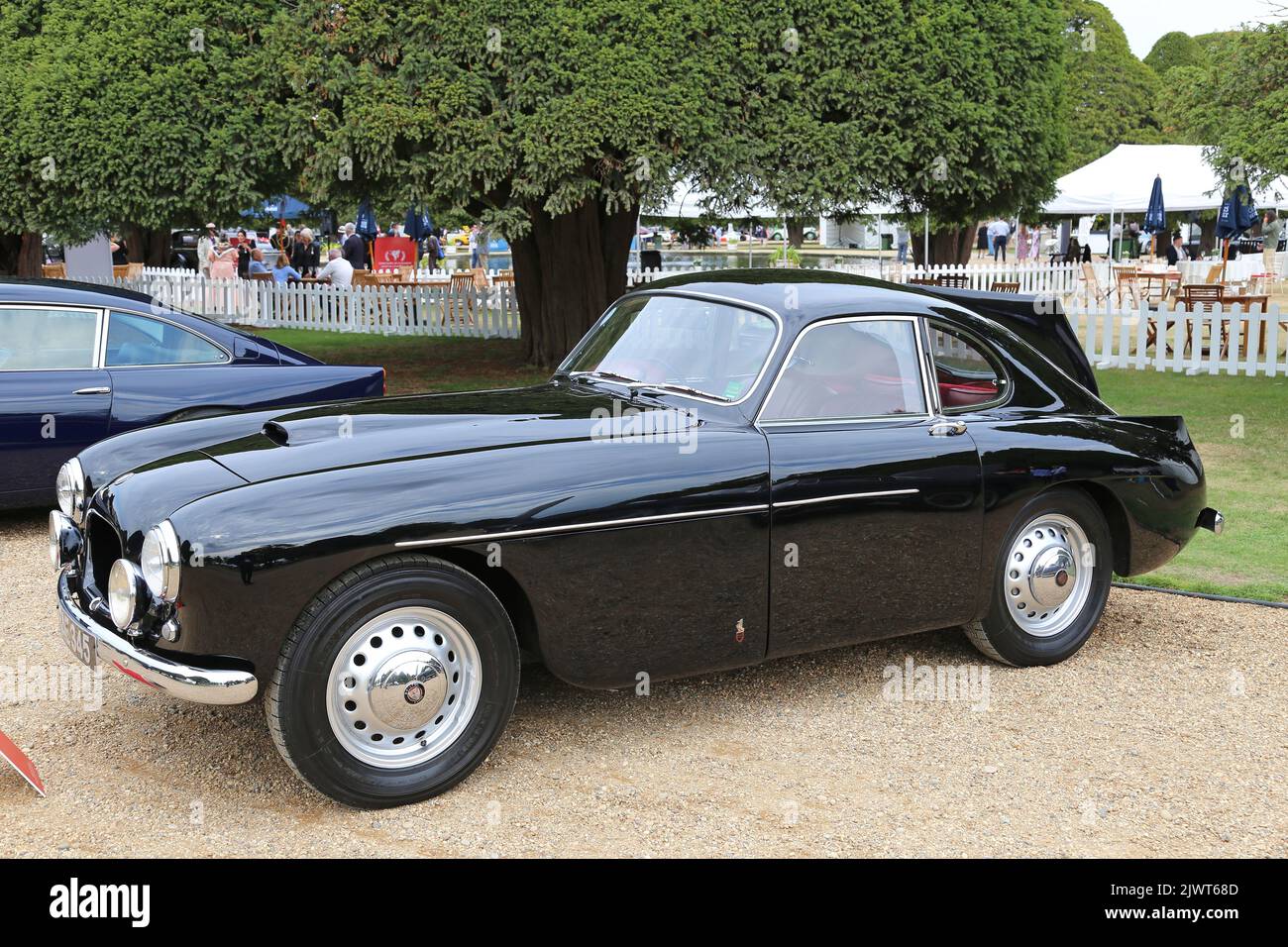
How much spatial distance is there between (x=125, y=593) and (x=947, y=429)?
3040mm

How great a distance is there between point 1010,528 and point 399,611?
8.38 ft

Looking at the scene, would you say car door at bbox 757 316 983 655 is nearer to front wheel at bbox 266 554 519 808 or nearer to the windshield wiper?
the windshield wiper

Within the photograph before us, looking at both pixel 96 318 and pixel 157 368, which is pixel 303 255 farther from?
pixel 157 368

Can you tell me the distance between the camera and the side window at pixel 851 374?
16.2ft

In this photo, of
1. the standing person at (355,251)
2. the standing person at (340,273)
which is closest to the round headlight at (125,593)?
the standing person at (340,273)

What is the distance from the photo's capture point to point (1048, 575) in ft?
18.0

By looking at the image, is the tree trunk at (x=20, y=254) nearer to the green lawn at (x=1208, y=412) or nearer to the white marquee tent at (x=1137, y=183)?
the green lawn at (x=1208, y=412)

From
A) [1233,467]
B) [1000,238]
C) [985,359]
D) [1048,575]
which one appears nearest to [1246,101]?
Result: [1233,467]

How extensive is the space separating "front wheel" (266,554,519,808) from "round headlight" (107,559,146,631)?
513 millimetres

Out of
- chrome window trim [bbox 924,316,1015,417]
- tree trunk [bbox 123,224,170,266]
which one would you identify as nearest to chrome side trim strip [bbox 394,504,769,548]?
chrome window trim [bbox 924,316,1015,417]

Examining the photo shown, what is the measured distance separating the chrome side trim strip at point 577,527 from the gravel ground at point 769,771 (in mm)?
843

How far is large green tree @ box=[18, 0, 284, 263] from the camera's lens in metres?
12.8

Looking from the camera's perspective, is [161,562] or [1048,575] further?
[1048,575]
